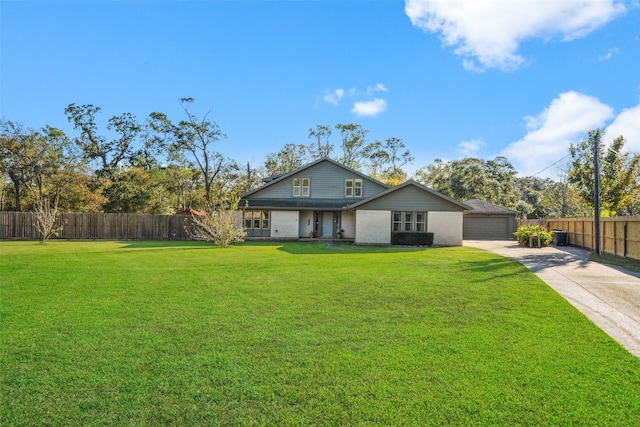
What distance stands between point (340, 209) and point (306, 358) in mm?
20406

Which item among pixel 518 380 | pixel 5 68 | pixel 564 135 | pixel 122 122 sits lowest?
pixel 518 380

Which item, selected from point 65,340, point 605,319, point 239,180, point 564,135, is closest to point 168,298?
point 65,340

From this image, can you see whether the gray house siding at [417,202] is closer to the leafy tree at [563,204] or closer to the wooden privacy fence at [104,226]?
the wooden privacy fence at [104,226]

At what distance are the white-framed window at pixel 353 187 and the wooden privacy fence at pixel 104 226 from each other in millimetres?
11903

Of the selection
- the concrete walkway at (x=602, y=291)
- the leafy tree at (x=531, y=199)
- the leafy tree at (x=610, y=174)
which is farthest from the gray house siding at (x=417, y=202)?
the leafy tree at (x=531, y=199)

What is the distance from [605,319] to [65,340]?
844cm

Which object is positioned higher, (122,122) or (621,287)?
(122,122)

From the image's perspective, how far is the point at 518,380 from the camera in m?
3.84

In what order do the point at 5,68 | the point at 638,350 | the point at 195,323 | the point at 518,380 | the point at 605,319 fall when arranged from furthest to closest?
1. the point at 5,68
2. the point at 605,319
3. the point at 195,323
4. the point at 638,350
5. the point at 518,380

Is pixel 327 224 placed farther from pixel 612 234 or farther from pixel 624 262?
pixel 624 262

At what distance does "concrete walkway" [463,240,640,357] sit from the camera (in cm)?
567

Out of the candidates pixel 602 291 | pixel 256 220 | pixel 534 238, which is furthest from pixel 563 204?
pixel 602 291

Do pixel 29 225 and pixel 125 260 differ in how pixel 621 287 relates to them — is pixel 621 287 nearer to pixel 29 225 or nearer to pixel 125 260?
pixel 125 260

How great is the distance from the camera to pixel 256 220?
86.3 ft
